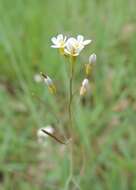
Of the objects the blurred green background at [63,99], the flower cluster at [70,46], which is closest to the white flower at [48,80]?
the flower cluster at [70,46]

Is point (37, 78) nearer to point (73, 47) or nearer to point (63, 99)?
point (63, 99)

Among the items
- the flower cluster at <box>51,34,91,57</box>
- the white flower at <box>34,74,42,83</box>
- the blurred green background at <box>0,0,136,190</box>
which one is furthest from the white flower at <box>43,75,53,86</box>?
the white flower at <box>34,74,42,83</box>

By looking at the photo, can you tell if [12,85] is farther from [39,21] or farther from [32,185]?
[32,185]

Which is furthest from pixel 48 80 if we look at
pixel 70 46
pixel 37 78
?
pixel 37 78

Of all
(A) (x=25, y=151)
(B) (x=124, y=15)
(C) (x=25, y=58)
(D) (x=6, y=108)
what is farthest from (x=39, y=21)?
(A) (x=25, y=151)

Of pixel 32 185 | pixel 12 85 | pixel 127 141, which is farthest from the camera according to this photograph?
pixel 12 85

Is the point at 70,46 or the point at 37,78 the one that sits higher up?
the point at 37,78

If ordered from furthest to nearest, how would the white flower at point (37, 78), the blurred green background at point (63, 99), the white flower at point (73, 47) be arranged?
the white flower at point (37, 78), the blurred green background at point (63, 99), the white flower at point (73, 47)

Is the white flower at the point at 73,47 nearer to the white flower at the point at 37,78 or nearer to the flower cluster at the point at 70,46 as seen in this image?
the flower cluster at the point at 70,46
